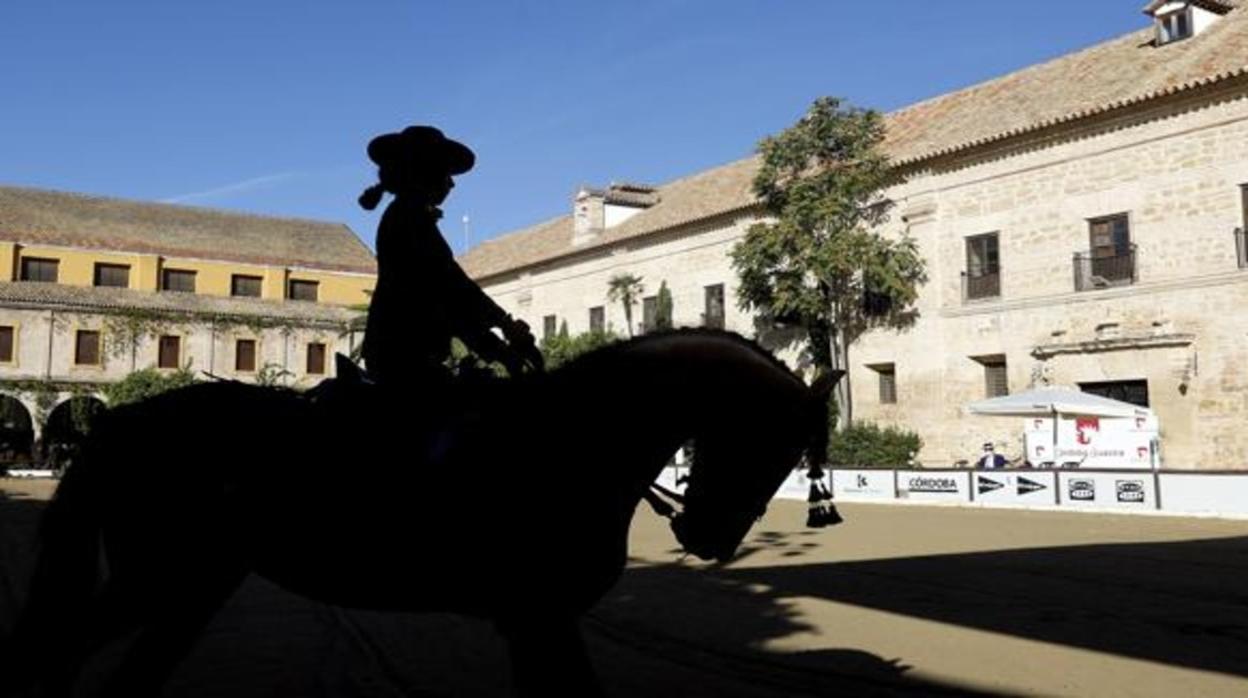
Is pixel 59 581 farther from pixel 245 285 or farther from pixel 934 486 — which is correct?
pixel 245 285

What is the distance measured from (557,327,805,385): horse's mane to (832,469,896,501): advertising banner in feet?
69.0

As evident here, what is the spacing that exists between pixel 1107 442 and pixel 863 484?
5629 millimetres

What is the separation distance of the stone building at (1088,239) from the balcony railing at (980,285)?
0.14 feet

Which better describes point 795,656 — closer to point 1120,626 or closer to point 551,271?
point 1120,626

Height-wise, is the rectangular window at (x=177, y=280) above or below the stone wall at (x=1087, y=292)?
above

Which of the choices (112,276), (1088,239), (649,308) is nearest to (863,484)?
(1088,239)

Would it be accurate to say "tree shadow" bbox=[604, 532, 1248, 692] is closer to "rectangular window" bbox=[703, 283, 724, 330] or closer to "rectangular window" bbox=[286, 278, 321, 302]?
"rectangular window" bbox=[703, 283, 724, 330]

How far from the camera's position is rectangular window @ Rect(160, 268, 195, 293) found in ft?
163

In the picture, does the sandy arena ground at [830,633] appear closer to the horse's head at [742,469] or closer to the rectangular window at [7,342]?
the horse's head at [742,469]

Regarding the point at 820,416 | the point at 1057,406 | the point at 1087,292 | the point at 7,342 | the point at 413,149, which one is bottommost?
the point at 820,416

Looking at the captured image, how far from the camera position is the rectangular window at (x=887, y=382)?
29422mm

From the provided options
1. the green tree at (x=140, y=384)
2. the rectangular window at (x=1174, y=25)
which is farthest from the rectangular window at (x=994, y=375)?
the green tree at (x=140, y=384)

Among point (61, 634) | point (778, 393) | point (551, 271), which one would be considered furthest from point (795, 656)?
point (551, 271)

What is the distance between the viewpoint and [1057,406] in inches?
842
